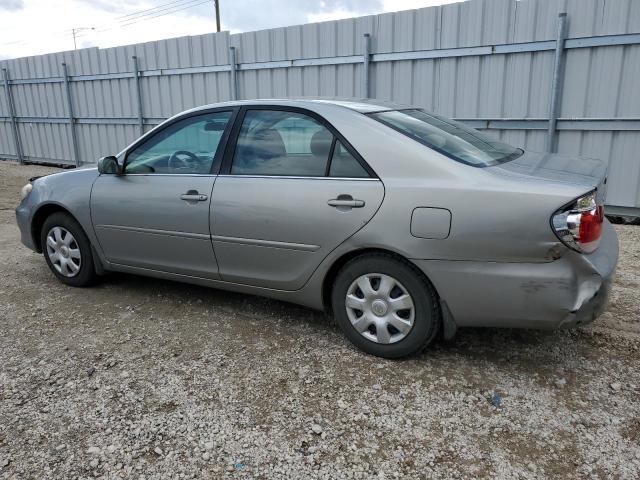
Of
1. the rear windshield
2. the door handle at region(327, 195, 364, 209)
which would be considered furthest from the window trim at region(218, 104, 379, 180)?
the rear windshield

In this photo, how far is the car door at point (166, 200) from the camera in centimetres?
358

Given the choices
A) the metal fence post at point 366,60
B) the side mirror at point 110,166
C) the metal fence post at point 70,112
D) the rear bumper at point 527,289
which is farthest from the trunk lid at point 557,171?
the metal fence post at point 70,112

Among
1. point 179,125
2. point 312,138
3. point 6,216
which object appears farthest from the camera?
point 6,216

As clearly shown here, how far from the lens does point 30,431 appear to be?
2562mm

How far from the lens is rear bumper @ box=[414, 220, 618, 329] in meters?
2.58

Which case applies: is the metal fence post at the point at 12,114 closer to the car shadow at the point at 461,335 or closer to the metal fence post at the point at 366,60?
the metal fence post at the point at 366,60

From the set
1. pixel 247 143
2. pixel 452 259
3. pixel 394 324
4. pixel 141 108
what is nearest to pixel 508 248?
pixel 452 259

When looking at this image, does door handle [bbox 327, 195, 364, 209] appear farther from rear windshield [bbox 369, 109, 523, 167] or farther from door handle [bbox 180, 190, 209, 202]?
door handle [bbox 180, 190, 209, 202]

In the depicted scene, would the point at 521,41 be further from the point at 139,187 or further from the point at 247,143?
the point at 139,187

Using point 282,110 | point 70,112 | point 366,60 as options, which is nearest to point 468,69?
point 366,60

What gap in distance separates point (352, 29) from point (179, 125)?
16.8 ft

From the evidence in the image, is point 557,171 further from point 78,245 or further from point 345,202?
point 78,245

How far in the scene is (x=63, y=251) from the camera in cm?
439

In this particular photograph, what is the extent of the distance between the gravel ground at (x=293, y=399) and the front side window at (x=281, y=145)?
110 cm
